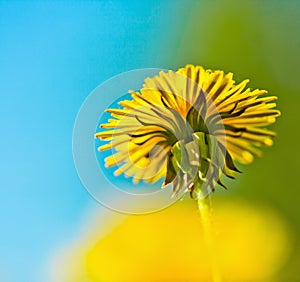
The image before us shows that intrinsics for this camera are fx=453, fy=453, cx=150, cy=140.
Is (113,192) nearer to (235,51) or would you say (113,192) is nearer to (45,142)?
(45,142)

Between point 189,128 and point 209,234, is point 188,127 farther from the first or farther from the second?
point 209,234

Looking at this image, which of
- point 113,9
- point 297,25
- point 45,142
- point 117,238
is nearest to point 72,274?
point 117,238

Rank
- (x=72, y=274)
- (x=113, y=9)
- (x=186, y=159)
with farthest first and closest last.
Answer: (x=113, y=9)
(x=72, y=274)
(x=186, y=159)

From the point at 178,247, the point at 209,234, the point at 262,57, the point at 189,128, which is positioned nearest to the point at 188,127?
the point at 189,128

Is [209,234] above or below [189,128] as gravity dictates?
below

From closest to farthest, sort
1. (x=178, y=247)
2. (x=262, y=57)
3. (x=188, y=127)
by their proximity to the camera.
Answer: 1. (x=188, y=127)
2. (x=178, y=247)
3. (x=262, y=57)

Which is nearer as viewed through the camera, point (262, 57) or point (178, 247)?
point (178, 247)

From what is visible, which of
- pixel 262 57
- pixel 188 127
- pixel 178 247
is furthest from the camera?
pixel 262 57
